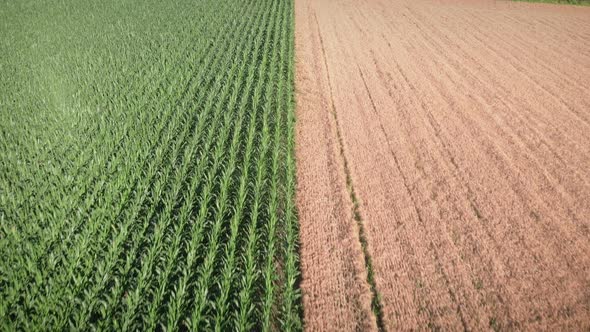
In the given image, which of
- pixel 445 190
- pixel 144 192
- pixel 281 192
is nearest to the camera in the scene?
pixel 144 192

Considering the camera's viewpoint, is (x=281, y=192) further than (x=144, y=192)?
Yes

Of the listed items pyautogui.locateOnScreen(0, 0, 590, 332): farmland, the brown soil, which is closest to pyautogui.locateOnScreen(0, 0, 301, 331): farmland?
pyautogui.locateOnScreen(0, 0, 590, 332): farmland

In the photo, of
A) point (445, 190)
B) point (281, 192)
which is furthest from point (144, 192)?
point (445, 190)

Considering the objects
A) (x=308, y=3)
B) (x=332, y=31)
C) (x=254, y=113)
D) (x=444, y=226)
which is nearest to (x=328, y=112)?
(x=254, y=113)

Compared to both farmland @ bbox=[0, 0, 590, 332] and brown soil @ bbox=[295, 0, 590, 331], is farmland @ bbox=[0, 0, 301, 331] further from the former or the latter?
brown soil @ bbox=[295, 0, 590, 331]

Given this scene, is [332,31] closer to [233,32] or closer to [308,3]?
[233,32]

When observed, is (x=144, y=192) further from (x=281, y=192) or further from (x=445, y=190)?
(x=445, y=190)
